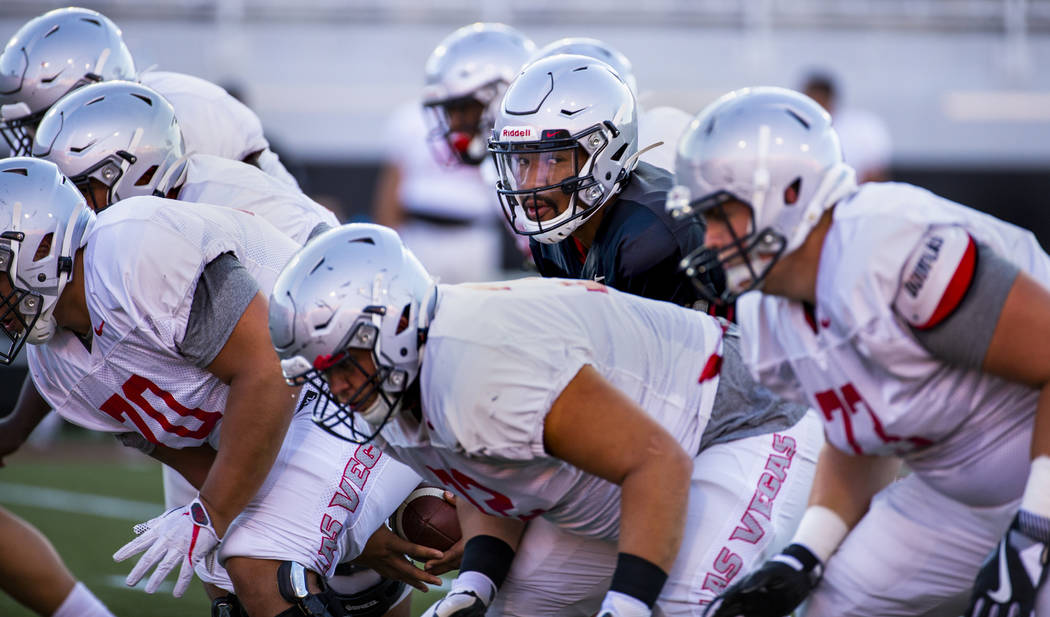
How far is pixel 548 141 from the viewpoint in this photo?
3.18 m

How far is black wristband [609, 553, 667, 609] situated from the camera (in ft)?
7.78

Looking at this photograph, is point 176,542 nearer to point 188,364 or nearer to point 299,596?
point 299,596

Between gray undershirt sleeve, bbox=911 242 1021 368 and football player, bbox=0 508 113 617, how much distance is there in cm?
247

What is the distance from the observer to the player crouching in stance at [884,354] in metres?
2.16

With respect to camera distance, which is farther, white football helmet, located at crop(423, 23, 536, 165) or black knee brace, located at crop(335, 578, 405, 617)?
white football helmet, located at crop(423, 23, 536, 165)

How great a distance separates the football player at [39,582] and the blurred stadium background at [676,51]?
6.47m

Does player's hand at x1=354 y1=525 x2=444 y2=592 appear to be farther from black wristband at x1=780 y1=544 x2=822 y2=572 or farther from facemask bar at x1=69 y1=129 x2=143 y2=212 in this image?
facemask bar at x1=69 y1=129 x2=143 y2=212

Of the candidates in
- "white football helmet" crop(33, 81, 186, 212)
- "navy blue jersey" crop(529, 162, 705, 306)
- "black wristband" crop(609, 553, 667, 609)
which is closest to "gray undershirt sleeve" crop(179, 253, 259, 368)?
"white football helmet" crop(33, 81, 186, 212)

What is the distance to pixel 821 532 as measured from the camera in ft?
8.67

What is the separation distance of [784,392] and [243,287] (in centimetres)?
123

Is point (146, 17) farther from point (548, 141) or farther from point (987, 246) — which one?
point (987, 246)

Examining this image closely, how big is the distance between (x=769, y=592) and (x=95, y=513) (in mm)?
4589

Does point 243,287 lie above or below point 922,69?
above

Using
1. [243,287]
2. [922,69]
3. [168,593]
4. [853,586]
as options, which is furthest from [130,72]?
[922,69]
